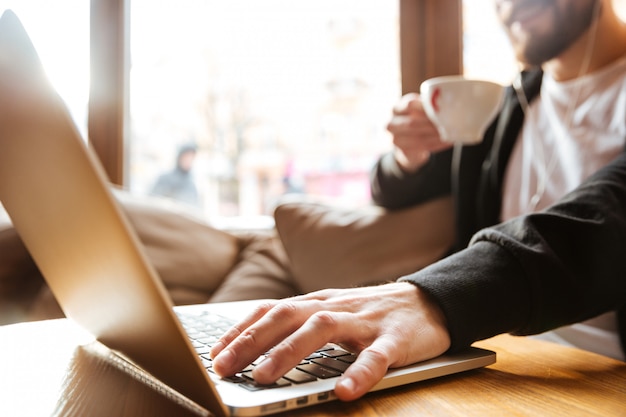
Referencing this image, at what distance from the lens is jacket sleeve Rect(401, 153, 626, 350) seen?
1.81 ft

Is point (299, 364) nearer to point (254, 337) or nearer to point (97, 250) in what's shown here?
point (254, 337)

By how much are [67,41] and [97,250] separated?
6.10ft

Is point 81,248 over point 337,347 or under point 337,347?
over

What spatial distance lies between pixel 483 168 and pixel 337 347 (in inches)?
40.1

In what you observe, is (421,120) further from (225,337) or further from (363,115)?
(363,115)

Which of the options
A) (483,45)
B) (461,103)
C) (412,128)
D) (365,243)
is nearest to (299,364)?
(461,103)

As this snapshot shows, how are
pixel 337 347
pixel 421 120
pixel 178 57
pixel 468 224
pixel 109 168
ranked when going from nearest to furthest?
pixel 337 347, pixel 421 120, pixel 468 224, pixel 109 168, pixel 178 57

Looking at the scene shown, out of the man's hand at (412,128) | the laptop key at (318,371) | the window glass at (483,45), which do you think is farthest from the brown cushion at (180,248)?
the window glass at (483,45)

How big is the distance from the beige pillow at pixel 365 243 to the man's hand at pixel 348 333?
79cm

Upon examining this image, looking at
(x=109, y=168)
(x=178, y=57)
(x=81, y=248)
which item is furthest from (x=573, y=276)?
(x=178, y=57)

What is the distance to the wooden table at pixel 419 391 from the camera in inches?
15.9

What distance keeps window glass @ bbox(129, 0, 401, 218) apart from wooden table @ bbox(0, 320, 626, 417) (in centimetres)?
164

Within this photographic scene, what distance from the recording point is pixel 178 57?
231 cm

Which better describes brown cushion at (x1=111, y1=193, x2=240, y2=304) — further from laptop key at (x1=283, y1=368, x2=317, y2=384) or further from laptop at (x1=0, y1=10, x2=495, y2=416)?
laptop key at (x1=283, y1=368, x2=317, y2=384)
